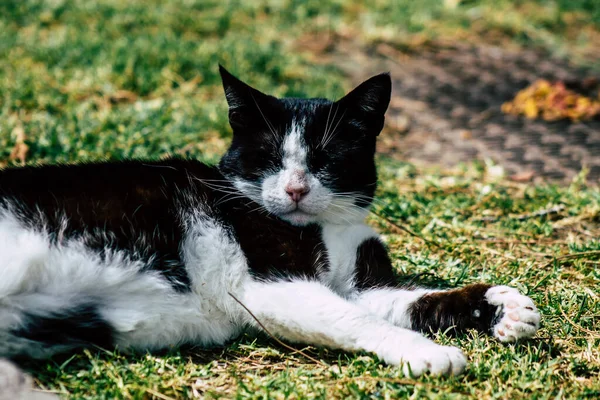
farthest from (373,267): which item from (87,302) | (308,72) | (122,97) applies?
(308,72)

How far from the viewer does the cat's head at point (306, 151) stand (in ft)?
8.14

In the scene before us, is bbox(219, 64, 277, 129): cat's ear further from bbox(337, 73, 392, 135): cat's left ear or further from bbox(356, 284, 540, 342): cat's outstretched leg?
bbox(356, 284, 540, 342): cat's outstretched leg

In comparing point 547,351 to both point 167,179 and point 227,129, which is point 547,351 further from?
point 227,129

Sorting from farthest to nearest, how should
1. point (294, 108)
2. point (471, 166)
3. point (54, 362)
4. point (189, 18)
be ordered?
point (189, 18) → point (471, 166) → point (294, 108) → point (54, 362)

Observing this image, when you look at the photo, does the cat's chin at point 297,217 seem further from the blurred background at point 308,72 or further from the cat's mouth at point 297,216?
the blurred background at point 308,72

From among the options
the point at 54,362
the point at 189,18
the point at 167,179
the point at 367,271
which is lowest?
the point at 54,362

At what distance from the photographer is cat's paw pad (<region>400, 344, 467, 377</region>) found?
1.99 metres

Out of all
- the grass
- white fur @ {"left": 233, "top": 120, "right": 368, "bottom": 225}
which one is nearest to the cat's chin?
white fur @ {"left": 233, "top": 120, "right": 368, "bottom": 225}

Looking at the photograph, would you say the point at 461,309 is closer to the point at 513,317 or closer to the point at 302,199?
the point at 513,317

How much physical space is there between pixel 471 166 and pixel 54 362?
3023 millimetres

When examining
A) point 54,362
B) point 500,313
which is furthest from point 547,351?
point 54,362

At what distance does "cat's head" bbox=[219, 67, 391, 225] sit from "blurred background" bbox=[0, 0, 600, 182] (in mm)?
1356

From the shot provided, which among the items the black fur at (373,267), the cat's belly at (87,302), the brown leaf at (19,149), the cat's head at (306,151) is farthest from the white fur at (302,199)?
the brown leaf at (19,149)

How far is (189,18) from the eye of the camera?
6570 mm
